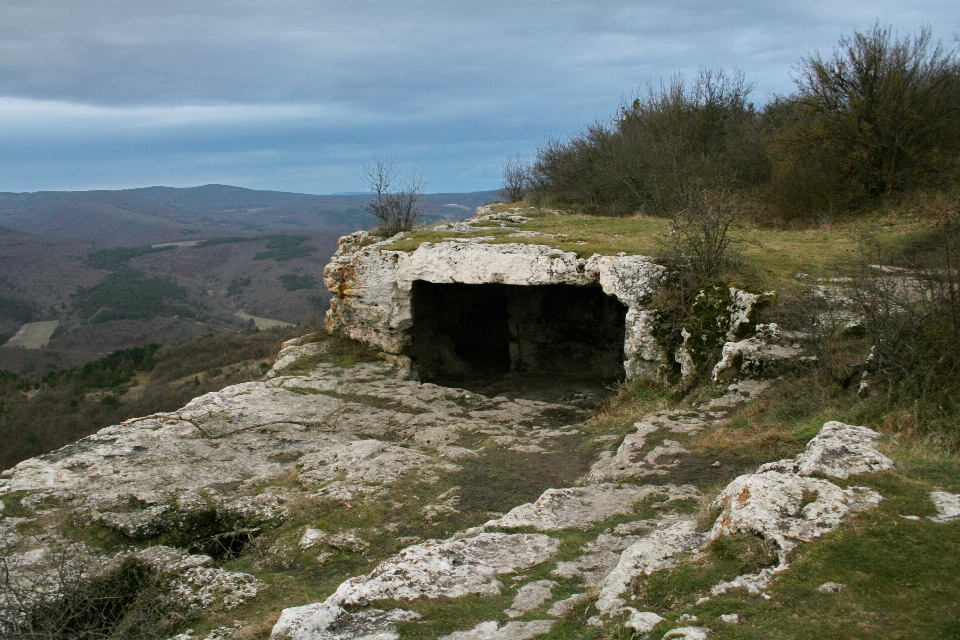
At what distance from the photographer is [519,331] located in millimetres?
16188

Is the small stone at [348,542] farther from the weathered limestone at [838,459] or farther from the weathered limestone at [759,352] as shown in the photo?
the weathered limestone at [759,352]

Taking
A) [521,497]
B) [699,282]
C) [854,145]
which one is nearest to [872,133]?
[854,145]

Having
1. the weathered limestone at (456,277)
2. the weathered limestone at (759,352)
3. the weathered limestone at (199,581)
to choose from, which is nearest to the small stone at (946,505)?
the weathered limestone at (759,352)

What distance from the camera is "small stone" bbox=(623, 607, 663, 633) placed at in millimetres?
3176

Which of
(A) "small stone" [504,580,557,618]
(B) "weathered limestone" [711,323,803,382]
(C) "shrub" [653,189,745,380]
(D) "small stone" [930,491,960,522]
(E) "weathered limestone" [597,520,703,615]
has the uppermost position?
(C) "shrub" [653,189,745,380]

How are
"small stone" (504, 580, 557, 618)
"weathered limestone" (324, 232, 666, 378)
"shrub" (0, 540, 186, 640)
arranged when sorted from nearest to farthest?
"small stone" (504, 580, 557, 618) < "shrub" (0, 540, 186, 640) < "weathered limestone" (324, 232, 666, 378)

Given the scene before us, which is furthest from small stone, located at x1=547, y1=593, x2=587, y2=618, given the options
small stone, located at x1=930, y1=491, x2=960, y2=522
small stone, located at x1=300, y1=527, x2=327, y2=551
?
small stone, located at x1=300, y1=527, x2=327, y2=551

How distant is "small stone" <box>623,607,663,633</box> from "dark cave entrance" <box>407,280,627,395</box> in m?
11.0

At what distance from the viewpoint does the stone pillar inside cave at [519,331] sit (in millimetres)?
14867

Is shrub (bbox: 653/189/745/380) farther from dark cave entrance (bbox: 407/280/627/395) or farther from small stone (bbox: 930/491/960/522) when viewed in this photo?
small stone (bbox: 930/491/960/522)

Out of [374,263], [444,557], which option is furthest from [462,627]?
[374,263]

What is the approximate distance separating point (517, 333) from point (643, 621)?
13.0 m

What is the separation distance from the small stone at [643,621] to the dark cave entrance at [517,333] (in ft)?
36.1

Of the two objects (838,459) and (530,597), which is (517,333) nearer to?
(838,459)
